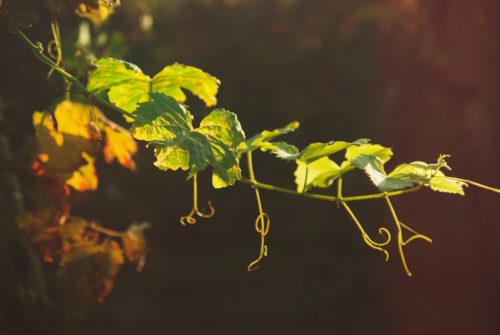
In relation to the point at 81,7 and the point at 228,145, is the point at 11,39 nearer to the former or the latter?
the point at 81,7

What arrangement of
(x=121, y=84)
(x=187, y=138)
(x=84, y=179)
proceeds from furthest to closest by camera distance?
1. (x=84, y=179)
2. (x=121, y=84)
3. (x=187, y=138)

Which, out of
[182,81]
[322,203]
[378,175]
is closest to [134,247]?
[182,81]

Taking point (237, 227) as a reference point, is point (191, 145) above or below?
below

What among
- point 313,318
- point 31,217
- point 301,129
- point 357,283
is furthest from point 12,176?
point 301,129

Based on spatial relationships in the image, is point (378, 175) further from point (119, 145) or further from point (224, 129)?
point (119, 145)

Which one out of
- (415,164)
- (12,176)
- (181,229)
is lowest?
(415,164)

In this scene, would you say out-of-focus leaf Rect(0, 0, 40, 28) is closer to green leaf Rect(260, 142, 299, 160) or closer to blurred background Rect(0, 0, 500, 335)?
green leaf Rect(260, 142, 299, 160)
